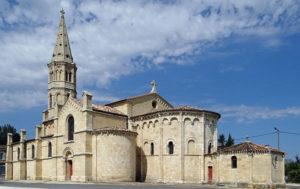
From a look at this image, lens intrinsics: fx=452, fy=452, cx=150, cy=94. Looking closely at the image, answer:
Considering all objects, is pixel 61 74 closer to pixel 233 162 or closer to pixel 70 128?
pixel 70 128

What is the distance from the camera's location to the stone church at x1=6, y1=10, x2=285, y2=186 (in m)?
45.5

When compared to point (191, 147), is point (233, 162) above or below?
below

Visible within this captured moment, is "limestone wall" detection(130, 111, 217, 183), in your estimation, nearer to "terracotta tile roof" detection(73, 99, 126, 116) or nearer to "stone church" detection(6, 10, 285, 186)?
"stone church" detection(6, 10, 285, 186)

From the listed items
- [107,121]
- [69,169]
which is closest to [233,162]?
[107,121]

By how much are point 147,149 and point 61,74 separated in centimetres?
2103

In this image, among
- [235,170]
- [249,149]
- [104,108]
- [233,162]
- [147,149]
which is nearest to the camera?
[249,149]

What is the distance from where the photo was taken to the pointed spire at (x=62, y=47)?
66.6 m

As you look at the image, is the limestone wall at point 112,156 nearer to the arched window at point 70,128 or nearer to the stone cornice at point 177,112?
the stone cornice at point 177,112

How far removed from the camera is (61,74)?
218ft

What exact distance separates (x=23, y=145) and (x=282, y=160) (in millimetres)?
37978

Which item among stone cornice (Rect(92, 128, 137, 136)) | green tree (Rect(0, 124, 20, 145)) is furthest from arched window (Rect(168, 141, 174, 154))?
green tree (Rect(0, 124, 20, 145))

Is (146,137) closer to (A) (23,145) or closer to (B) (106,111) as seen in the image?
(B) (106,111)

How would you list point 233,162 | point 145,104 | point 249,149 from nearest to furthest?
point 249,149, point 233,162, point 145,104

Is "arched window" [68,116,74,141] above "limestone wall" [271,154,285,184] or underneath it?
above
